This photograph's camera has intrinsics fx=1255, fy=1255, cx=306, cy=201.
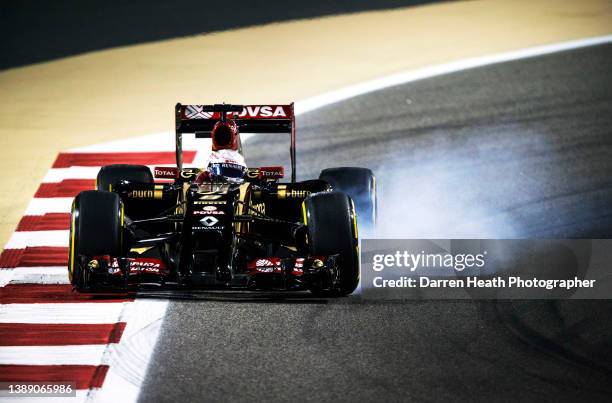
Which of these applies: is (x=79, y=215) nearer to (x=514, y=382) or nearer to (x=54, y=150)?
(x=514, y=382)

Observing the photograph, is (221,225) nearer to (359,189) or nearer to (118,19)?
(359,189)

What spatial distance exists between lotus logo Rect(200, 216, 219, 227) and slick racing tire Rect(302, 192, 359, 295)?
2.61 feet

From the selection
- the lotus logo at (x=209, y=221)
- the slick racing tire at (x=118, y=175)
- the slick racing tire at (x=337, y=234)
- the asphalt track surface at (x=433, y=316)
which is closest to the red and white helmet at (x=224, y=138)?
the slick racing tire at (x=118, y=175)

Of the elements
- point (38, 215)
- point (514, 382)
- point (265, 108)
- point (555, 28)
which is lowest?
point (514, 382)

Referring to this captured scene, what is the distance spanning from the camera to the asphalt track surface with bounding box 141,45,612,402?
9.20 metres

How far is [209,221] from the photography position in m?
10.8

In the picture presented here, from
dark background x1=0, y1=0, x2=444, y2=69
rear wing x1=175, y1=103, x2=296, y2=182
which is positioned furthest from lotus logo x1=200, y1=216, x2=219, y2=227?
dark background x1=0, y1=0, x2=444, y2=69

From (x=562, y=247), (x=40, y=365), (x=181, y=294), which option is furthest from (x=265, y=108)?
(x=40, y=365)

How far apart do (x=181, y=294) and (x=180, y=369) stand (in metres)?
1.74

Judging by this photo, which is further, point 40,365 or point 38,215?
point 38,215

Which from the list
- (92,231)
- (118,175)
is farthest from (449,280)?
(118,175)

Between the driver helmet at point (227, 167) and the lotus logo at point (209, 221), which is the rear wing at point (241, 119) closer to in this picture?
the driver helmet at point (227, 167)

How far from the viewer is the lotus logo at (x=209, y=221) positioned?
35.3 feet

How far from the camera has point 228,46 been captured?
67.5ft
